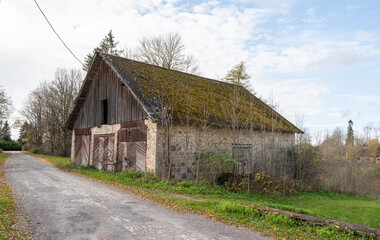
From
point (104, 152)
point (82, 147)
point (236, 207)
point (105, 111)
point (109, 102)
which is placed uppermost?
point (109, 102)

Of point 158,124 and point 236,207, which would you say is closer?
point 236,207

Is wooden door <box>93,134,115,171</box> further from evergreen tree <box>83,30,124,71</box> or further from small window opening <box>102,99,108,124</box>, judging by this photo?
evergreen tree <box>83,30,124,71</box>

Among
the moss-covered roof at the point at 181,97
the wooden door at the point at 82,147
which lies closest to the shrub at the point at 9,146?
the wooden door at the point at 82,147

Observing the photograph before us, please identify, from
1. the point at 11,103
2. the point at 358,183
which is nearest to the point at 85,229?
the point at 358,183

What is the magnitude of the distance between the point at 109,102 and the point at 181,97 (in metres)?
4.37

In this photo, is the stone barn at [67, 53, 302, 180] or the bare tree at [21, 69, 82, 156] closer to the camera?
the stone barn at [67, 53, 302, 180]

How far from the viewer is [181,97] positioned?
1345cm

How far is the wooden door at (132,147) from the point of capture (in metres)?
11.9

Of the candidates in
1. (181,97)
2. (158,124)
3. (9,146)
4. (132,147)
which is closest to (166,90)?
(181,97)

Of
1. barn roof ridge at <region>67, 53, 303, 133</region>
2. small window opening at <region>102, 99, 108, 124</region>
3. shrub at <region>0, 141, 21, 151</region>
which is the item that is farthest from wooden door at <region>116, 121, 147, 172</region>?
shrub at <region>0, 141, 21, 151</region>

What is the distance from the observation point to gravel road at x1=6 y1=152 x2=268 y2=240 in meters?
Answer: 4.75

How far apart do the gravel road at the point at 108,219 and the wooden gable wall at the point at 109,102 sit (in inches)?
203

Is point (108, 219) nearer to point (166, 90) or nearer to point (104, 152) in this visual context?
point (166, 90)

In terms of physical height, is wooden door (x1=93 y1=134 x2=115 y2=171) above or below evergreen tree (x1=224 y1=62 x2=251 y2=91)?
below
